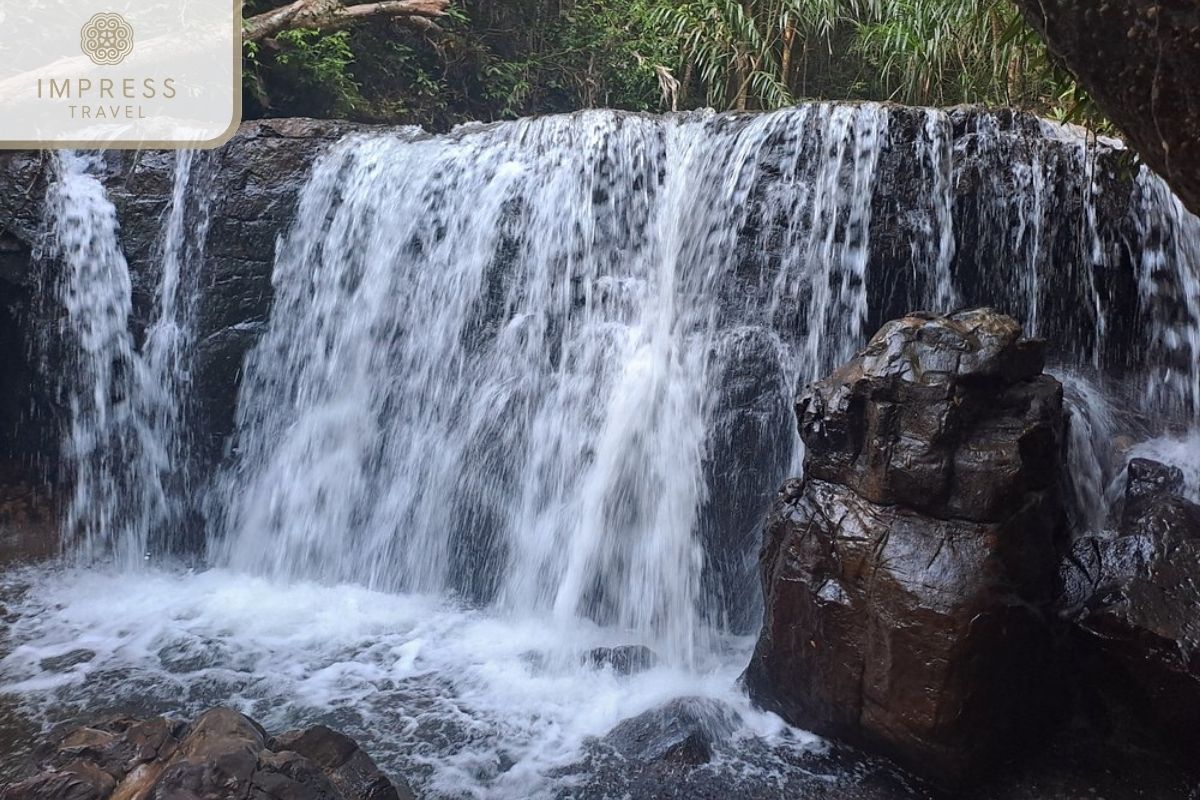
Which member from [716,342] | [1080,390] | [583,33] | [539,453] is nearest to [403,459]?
[539,453]

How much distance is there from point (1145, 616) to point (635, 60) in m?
8.61

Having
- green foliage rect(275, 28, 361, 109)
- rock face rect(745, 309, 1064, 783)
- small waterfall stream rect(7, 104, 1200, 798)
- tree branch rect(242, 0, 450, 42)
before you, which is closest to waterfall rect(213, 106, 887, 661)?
small waterfall stream rect(7, 104, 1200, 798)

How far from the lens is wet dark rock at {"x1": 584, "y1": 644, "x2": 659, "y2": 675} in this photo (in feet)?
13.2

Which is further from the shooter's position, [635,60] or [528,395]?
[635,60]

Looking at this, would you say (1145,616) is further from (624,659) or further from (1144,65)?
(624,659)

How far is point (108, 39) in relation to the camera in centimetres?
676

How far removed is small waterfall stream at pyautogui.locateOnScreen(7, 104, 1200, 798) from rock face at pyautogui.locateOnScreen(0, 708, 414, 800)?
1042 mm

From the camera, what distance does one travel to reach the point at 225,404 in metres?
6.03

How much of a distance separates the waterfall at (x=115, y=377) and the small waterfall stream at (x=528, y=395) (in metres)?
0.02

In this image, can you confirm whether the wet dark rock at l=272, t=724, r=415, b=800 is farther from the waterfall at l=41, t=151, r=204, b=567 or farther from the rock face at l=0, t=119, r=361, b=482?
the waterfall at l=41, t=151, r=204, b=567

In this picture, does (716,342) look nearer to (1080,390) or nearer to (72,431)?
(1080,390)

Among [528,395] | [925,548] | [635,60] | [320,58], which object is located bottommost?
[925,548]

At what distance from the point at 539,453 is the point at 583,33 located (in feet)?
22.7

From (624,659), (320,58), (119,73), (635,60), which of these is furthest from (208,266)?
(635,60)
